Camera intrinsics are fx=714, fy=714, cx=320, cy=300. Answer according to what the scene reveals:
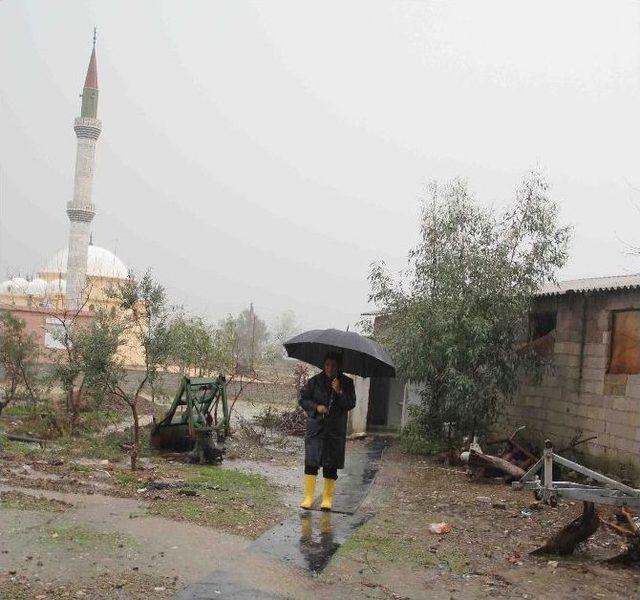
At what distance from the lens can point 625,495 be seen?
6.14 metres

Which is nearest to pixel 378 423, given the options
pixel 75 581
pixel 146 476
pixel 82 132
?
pixel 146 476

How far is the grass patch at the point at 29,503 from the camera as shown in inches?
273

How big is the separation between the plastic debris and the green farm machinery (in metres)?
4.77

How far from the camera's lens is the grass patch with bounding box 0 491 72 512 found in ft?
22.7

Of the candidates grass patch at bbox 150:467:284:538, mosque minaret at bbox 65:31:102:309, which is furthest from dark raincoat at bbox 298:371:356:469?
mosque minaret at bbox 65:31:102:309

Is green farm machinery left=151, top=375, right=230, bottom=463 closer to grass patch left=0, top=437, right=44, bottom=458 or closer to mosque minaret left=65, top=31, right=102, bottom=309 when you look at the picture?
grass patch left=0, top=437, right=44, bottom=458

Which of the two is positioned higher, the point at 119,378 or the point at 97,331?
the point at 97,331

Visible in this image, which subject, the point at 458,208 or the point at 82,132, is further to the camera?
the point at 82,132

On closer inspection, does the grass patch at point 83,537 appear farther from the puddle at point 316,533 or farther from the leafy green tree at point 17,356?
the leafy green tree at point 17,356

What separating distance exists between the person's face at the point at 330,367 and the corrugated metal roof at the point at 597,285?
16.1 feet

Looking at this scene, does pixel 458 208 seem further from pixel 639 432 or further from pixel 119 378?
pixel 119 378

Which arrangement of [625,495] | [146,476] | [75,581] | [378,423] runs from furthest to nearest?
[378,423]
[146,476]
[625,495]
[75,581]

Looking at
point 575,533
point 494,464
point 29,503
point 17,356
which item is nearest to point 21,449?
point 29,503

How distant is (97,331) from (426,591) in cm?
761
